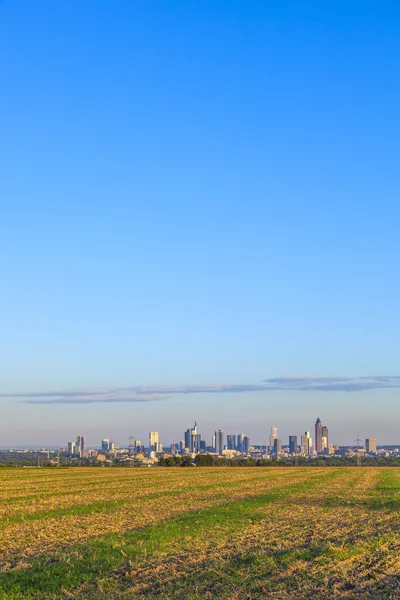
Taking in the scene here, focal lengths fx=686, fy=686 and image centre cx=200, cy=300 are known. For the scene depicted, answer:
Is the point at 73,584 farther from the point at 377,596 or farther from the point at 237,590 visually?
the point at 377,596

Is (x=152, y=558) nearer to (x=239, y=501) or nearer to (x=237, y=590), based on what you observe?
(x=237, y=590)

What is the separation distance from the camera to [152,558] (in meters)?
18.5

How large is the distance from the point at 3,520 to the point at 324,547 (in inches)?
584

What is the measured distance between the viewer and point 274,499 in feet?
134

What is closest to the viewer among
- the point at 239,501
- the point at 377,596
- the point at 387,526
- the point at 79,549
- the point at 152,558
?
the point at 377,596

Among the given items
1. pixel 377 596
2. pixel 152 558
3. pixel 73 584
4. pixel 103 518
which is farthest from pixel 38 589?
pixel 103 518

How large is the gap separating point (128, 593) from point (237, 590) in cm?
230

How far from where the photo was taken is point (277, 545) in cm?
2077

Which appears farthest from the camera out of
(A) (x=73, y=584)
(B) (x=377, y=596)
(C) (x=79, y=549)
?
(C) (x=79, y=549)

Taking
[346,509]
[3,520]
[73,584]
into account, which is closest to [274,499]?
[346,509]

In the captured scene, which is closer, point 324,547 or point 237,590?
point 237,590

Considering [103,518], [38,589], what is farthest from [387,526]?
[38,589]

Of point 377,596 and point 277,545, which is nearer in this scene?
point 377,596

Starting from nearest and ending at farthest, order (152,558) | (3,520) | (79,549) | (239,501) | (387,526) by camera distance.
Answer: (152,558), (79,549), (387,526), (3,520), (239,501)
